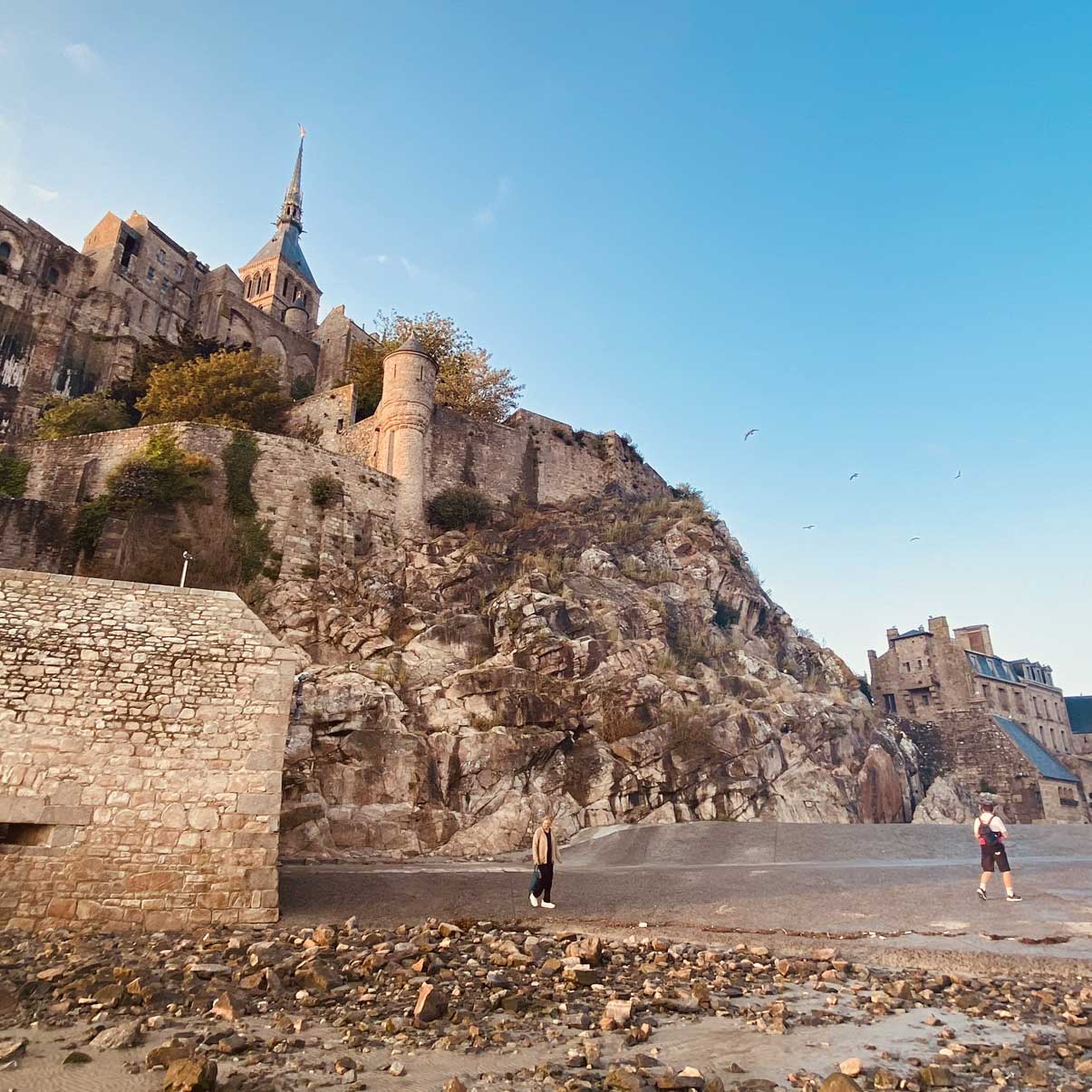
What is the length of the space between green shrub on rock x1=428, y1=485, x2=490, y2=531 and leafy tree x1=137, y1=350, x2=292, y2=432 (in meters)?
6.92

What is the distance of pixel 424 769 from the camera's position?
55.0 ft

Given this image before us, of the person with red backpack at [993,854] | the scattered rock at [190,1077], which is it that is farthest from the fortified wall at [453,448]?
the scattered rock at [190,1077]

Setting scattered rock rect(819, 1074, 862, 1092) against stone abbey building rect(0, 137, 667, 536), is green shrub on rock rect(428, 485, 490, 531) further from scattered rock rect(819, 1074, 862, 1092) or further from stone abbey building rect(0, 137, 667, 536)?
scattered rock rect(819, 1074, 862, 1092)

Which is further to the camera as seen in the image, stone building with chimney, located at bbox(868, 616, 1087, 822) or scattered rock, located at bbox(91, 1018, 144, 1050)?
stone building with chimney, located at bbox(868, 616, 1087, 822)

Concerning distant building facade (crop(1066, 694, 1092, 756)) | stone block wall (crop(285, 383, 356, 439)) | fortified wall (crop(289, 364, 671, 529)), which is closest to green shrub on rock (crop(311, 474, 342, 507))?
fortified wall (crop(289, 364, 671, 529))

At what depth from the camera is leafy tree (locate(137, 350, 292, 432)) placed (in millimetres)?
26297

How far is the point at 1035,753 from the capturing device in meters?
40.7

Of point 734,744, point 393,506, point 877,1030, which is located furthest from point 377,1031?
point 393,506

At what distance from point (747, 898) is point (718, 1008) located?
446 cm

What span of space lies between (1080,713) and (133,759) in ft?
207

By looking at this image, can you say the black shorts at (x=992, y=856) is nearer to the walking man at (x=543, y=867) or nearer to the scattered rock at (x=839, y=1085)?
the walking man at (x=543, y=867)

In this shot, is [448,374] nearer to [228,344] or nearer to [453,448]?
[453,448]

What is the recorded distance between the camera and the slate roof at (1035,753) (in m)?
39.3

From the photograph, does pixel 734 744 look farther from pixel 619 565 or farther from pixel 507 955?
pixel 507 955
